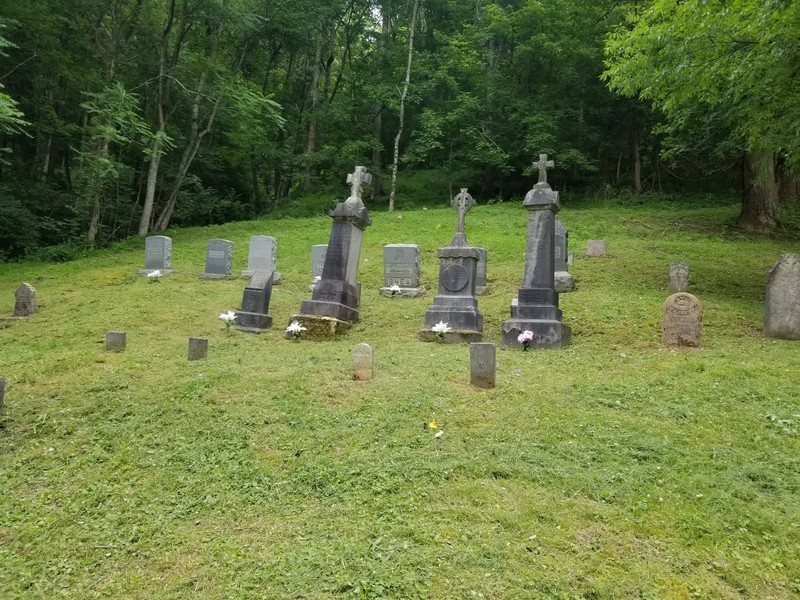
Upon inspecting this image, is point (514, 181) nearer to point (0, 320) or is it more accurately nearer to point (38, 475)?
point (0, 320)

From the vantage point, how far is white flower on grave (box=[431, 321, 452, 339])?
834 centimetres

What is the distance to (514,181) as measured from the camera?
29016 millimetres

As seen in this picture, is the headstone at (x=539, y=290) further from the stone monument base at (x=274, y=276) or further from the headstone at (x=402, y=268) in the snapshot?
the stone monument base at (x=274, y=276)

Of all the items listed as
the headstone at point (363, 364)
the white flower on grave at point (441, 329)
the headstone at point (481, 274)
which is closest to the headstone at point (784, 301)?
the white flower on grave at point (441, 329)

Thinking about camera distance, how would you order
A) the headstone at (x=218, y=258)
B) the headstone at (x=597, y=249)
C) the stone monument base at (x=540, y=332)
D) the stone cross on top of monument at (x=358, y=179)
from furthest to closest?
1. the headstone at (x=597, y=249)
2. the headstone at (x=218, y=258)
3. the stone cross on top of monument at (x=358, y=179)
4. the stone monument base at (x=540, y=332)

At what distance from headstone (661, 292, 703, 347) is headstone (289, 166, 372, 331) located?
4.96 meters

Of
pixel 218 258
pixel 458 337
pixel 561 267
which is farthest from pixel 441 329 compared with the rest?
pixel 218 258

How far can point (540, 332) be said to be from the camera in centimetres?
812

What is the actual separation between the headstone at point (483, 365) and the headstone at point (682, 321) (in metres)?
3.21

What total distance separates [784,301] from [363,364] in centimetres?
622

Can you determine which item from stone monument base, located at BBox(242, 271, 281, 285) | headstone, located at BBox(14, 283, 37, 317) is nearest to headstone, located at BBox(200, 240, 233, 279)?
stone monument base, located at BBox(242, 271, 281, 285)

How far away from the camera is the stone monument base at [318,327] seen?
352 inches

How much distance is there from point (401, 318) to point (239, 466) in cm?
625

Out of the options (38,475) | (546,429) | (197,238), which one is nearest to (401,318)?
(546,429)
